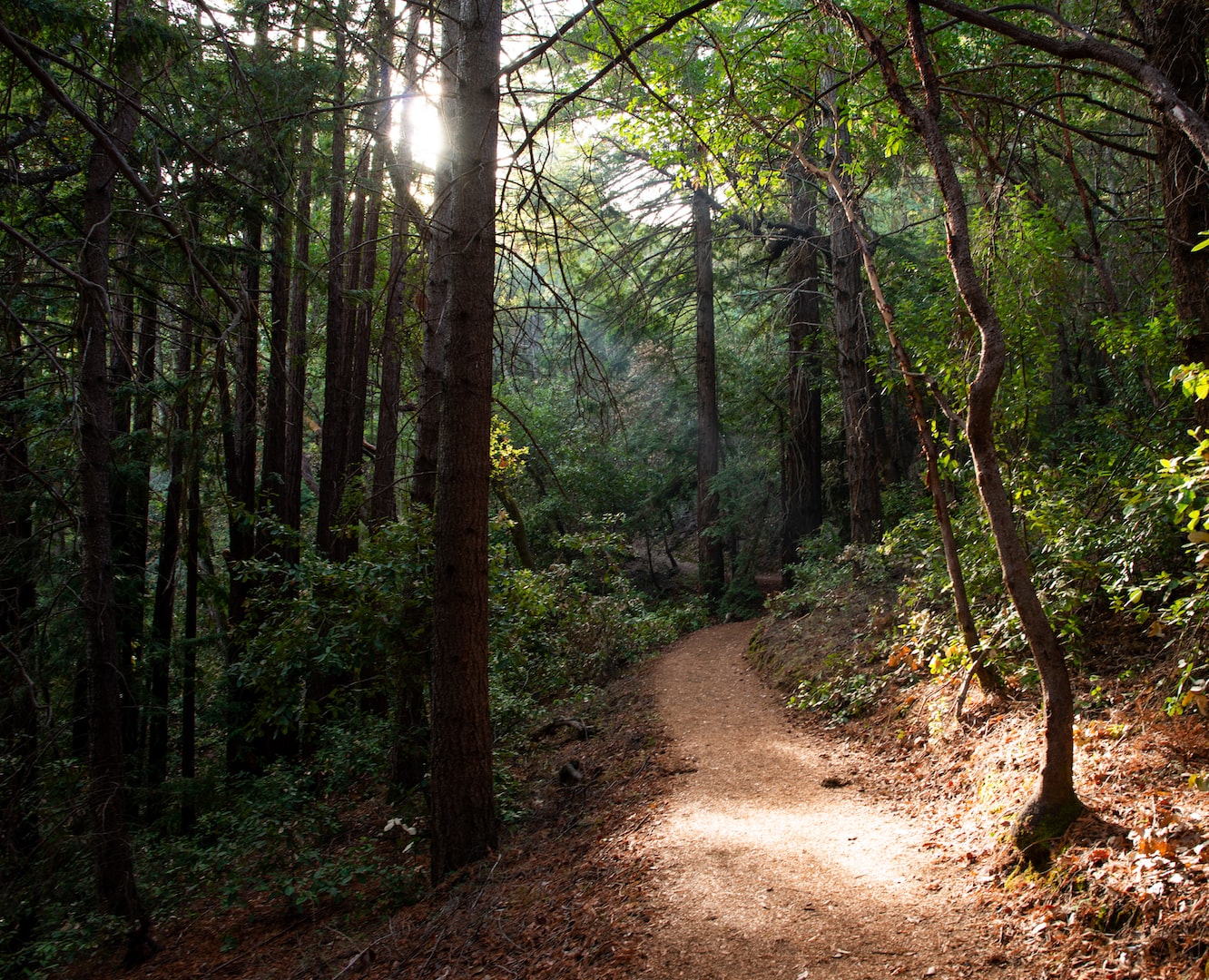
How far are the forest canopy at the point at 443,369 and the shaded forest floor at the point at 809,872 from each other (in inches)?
14.2

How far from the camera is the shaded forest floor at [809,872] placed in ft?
11.2

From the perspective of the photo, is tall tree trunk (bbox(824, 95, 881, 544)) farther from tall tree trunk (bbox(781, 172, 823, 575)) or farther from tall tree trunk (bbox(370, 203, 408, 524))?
tall tree trunk (bbox(370, 203, 408, 524))

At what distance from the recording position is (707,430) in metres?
18.9

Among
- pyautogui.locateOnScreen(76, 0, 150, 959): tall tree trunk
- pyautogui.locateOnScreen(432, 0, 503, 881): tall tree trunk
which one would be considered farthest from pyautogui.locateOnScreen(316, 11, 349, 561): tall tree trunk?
pyautogui.locateOnScreen(432, 0, 503, 881): tall tree trunk

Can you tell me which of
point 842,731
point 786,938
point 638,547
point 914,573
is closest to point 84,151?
point 786,938

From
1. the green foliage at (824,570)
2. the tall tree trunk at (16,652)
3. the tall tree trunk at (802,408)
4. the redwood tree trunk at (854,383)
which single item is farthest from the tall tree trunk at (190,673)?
the tall tree trunk at (802,408)

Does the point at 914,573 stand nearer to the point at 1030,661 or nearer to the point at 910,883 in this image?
the point at 1030,661

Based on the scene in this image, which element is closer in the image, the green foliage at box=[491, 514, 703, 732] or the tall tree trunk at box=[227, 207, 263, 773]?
the green foliage at box=[491, 514, 703, 732]

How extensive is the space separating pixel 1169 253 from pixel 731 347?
1903 centimetres

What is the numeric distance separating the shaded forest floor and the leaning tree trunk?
6.8 inches

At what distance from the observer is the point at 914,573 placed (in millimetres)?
9711

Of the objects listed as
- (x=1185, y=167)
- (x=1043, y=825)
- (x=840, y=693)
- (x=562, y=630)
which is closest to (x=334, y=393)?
(x=562, y=630)

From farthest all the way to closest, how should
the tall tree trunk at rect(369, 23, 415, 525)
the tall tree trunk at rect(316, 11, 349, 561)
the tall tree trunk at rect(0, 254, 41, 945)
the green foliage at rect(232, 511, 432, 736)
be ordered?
the tall tree trunk at rect(316, 11, 349, 561) < the green foliage at rect(232, 511, 432, 736) < the tall tree trunk at rect(369, 23, 415, 525) < the tall tree trunk at rect(0, 254, 41, 945)

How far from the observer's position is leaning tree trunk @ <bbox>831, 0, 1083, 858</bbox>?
383cm
